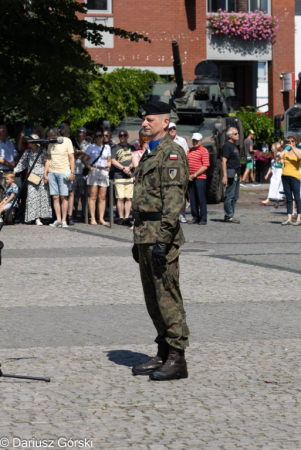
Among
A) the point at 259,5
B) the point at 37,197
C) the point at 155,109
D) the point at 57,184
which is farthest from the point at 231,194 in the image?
the point at 259,5

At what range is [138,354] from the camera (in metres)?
8.08

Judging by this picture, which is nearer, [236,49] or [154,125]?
[154,125]

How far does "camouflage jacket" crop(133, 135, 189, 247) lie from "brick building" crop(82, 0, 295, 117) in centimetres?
2787

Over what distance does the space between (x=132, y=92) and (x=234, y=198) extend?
13826mm

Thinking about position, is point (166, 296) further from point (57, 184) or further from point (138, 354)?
point (57, 184)

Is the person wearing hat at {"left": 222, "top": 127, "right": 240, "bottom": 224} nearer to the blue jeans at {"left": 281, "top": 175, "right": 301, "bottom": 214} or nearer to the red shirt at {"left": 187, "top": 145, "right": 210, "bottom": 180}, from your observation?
the red shirt at {"left": 187, "top": 145, "right": 210, "bottom": 180}

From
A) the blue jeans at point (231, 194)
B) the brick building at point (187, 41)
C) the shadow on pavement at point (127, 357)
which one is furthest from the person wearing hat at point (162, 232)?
the brick building at point (187, 41)

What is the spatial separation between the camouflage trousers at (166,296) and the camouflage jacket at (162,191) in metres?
0.13

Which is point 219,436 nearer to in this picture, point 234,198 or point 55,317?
point 55,317

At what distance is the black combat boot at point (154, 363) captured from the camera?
7387mm

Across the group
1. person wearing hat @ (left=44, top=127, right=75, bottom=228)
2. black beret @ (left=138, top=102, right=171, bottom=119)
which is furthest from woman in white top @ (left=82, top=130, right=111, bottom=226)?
black beret @ (left=138, top=102, right=171, bottom=119)

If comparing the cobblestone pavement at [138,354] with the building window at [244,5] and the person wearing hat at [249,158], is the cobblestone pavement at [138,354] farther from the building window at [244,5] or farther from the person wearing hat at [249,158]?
the building window at [244,5]

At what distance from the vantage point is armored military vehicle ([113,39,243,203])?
940 inches

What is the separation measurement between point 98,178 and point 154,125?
12642 mm
